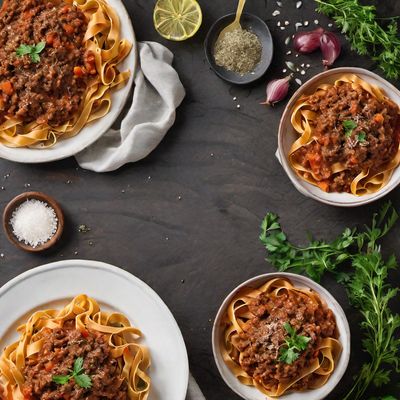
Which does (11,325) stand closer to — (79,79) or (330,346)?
(79,79)

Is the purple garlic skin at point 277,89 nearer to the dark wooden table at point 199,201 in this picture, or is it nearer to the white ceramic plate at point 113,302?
the dark wooden table at point 199,201

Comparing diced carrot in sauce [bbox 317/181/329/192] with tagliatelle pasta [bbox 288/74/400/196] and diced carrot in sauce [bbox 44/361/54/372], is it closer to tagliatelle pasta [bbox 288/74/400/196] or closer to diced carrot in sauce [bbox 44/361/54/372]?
tagliatelle pasta [bbox 288/74/400/196]

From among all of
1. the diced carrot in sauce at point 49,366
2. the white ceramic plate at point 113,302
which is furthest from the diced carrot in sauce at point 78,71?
the diced carrot in sauce at point 49,366

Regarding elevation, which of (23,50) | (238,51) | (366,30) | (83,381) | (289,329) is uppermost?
(366,30)

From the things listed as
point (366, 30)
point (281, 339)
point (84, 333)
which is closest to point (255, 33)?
point (366, 30)

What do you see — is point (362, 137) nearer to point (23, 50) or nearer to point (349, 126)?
point (349, 126)

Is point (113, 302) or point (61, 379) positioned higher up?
point (113, 302)

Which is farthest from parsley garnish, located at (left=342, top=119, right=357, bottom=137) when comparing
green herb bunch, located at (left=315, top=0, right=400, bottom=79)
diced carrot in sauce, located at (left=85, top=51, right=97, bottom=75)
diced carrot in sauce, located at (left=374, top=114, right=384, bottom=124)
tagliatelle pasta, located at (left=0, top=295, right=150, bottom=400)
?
tagliatelle pasta, located at (left=0, top=295, right=150, bottom=400)
